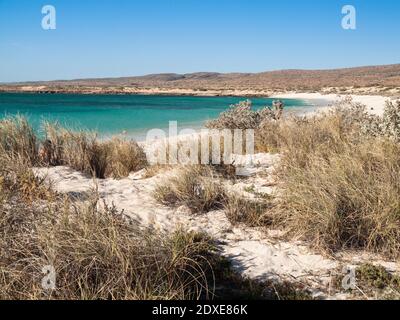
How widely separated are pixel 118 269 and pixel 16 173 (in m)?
3.03

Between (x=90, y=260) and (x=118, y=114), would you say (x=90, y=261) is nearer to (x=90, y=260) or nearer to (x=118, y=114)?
(x=90, y=260)

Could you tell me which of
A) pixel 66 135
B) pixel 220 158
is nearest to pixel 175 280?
pixel 220 158

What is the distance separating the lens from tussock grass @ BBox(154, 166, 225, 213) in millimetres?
5293

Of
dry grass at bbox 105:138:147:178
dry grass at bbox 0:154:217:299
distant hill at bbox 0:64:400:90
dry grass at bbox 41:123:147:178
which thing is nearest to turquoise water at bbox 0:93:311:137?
dry grass at bbox 41:123:147:178

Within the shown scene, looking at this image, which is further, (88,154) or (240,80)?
(240,80)

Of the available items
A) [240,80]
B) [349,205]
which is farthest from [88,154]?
[240,80]

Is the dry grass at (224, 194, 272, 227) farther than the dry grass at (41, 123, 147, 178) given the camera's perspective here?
No

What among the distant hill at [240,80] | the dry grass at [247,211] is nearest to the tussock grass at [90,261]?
the dry grass at [247,211]

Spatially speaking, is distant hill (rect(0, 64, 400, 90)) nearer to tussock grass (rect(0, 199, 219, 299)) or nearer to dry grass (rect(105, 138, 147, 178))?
dry grass (rect(105, 138, 147, 178))

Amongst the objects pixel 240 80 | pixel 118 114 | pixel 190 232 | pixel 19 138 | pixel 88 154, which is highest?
pixel 240 80

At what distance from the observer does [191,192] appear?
5.45m

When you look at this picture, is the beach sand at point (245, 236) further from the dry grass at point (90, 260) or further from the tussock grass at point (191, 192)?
the dry grass at point (90, 260)

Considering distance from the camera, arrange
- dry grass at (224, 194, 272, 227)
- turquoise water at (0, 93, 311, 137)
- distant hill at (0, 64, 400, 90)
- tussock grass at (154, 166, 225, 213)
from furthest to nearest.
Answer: distant hill at (0, 64, 400, 90) → turquoise water at (0, 93, 311, 137) → tussock grass at (154, 166, 225, 213) → dry grass at (224, 194, 272, 227)
